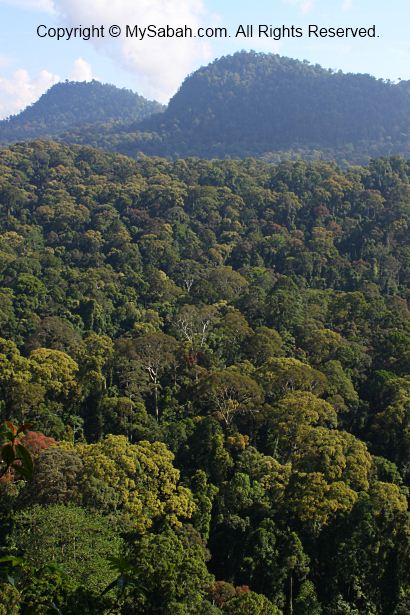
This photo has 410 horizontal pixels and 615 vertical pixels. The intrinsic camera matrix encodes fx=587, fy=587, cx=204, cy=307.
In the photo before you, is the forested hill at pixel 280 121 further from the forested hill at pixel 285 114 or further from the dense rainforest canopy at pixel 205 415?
the dense rainforest canopy at pixel 205 415

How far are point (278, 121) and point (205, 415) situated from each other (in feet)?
439

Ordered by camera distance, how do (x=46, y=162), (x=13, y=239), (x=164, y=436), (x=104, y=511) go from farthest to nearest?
1. (x=46, y=162)
2. (x=13, y=239)
3. (x=164, y=436)
4. (x=104, y=511)

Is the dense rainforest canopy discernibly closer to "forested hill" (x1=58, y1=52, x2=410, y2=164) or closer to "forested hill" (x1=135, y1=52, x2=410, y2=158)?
"forested hill" (x1=58, y1=52, x2=410, y2=164)

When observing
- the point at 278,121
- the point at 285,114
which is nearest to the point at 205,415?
the point at 278,121

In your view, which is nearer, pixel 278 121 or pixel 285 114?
pixel 278 121

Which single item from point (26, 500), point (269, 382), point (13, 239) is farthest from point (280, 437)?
point (13, 239)

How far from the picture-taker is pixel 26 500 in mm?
20891

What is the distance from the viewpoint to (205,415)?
2911 cm

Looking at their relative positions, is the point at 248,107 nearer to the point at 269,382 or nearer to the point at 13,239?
the point at 13,239

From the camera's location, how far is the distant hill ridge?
14012 cm

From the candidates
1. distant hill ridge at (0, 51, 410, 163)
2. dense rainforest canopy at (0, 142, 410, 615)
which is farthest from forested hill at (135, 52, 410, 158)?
dense rainforest canopy at (0, 142, 410, 615)

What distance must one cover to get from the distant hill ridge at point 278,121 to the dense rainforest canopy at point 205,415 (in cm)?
8017

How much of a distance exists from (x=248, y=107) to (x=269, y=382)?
468 ft

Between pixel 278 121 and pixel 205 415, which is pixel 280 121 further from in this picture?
pixel 205 415
